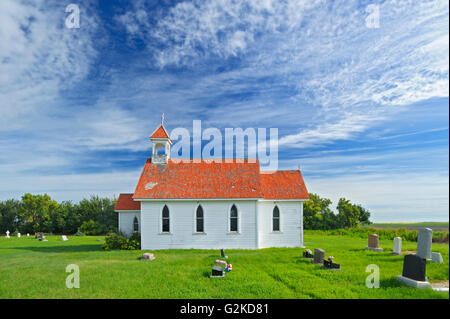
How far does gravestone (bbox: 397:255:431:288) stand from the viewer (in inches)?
379

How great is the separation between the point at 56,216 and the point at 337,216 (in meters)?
47.4

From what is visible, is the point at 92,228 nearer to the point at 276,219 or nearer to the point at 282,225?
the point at 276,219

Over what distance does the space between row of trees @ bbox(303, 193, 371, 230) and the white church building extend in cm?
1792

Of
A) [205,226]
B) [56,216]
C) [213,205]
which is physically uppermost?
[213,205]

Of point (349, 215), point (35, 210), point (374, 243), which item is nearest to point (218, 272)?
point (374, 243)

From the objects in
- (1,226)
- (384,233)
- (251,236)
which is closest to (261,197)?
(251,236)

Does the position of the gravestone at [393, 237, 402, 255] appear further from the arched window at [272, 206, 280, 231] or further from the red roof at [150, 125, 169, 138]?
the red roof at [150, 125, 169, 138]

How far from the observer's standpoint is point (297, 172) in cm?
2544

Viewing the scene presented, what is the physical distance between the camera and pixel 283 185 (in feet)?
79.0

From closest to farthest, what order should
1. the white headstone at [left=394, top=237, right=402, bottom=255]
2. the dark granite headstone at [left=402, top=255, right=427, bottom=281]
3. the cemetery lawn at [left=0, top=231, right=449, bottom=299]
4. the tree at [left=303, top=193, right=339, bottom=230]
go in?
the cemetery lawn at [left=0, top=231, right=449, bottom=299]
the dark granite headstone at [left=402, top=255, right=427, bottom=281]
the white headstone at [left=394, top=237, right=402, bottom=255]
the tree at [left=303, top=193, right=339, bottom=230]

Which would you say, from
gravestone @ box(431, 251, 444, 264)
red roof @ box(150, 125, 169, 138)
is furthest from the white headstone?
red roof @ box(150, 125, 169, 138)

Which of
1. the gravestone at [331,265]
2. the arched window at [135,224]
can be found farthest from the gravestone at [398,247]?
the arched window at [135,224]
